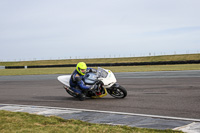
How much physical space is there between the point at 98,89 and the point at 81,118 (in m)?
3.32

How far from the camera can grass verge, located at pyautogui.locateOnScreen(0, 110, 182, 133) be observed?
17.0 ft

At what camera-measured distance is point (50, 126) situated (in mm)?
5707

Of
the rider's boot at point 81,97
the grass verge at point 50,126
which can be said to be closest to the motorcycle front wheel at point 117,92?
the rider's boot at point 81,97

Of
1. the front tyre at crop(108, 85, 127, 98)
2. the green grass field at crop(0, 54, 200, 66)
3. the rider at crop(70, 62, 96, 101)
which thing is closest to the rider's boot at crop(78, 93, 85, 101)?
the rider at crop(70, 62, 96, 101)

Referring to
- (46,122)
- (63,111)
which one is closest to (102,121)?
(46,122)

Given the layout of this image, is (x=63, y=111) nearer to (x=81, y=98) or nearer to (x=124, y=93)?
(x=81, y=98)

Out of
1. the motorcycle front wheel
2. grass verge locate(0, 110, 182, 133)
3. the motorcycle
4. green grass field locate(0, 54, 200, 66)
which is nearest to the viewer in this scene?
grass verge locate(0, 110, 182, 133)

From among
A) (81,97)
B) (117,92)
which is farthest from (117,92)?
(81,97)

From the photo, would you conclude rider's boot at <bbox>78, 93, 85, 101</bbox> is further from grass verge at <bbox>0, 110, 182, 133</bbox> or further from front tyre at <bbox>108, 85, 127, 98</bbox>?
grass verge at <bbox>0, 110, 182, 133</bbox>

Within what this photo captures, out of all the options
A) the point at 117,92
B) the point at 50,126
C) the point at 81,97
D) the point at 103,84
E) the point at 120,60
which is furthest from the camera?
the point at 120,60

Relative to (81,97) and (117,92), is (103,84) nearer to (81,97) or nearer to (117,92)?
(117,92)

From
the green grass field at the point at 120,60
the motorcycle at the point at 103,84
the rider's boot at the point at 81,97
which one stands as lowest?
the rider's boot at the point at 81,97

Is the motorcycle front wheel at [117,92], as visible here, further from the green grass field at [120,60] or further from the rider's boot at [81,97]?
the green grass field at [120,60]

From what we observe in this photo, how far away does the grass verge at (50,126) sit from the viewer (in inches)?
204
